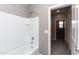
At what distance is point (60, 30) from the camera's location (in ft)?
5.69

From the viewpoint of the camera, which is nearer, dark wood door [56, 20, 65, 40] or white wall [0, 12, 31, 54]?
white wall [0, 12, 31, 54]

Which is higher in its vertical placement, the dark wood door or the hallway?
the dark wood door

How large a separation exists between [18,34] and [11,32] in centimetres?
13

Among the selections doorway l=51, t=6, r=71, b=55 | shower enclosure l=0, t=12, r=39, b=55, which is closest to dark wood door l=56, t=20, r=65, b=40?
doorway l=51, t=6, r=71, b=55

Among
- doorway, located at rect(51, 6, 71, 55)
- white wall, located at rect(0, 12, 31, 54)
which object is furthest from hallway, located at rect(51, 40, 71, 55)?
white wall, located at rect(0, 12, 31, 54)

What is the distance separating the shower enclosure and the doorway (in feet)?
0.94

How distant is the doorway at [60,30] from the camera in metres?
1.64

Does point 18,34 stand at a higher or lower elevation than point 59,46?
higher

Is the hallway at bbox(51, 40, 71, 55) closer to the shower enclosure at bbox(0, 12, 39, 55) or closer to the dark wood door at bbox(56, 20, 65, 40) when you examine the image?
the dark wood door at bbox(56, 20, 65, 40)

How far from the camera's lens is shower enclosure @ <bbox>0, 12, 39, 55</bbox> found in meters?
1.60

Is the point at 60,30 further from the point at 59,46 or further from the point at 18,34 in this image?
the point at 18,34

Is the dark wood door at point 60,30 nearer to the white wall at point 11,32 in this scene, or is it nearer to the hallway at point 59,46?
the hallway at point 59,46

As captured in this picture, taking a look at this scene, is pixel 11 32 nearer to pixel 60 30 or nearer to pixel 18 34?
pixel 18 34

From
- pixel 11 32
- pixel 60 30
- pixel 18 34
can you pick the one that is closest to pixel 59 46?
pixel 60 30
